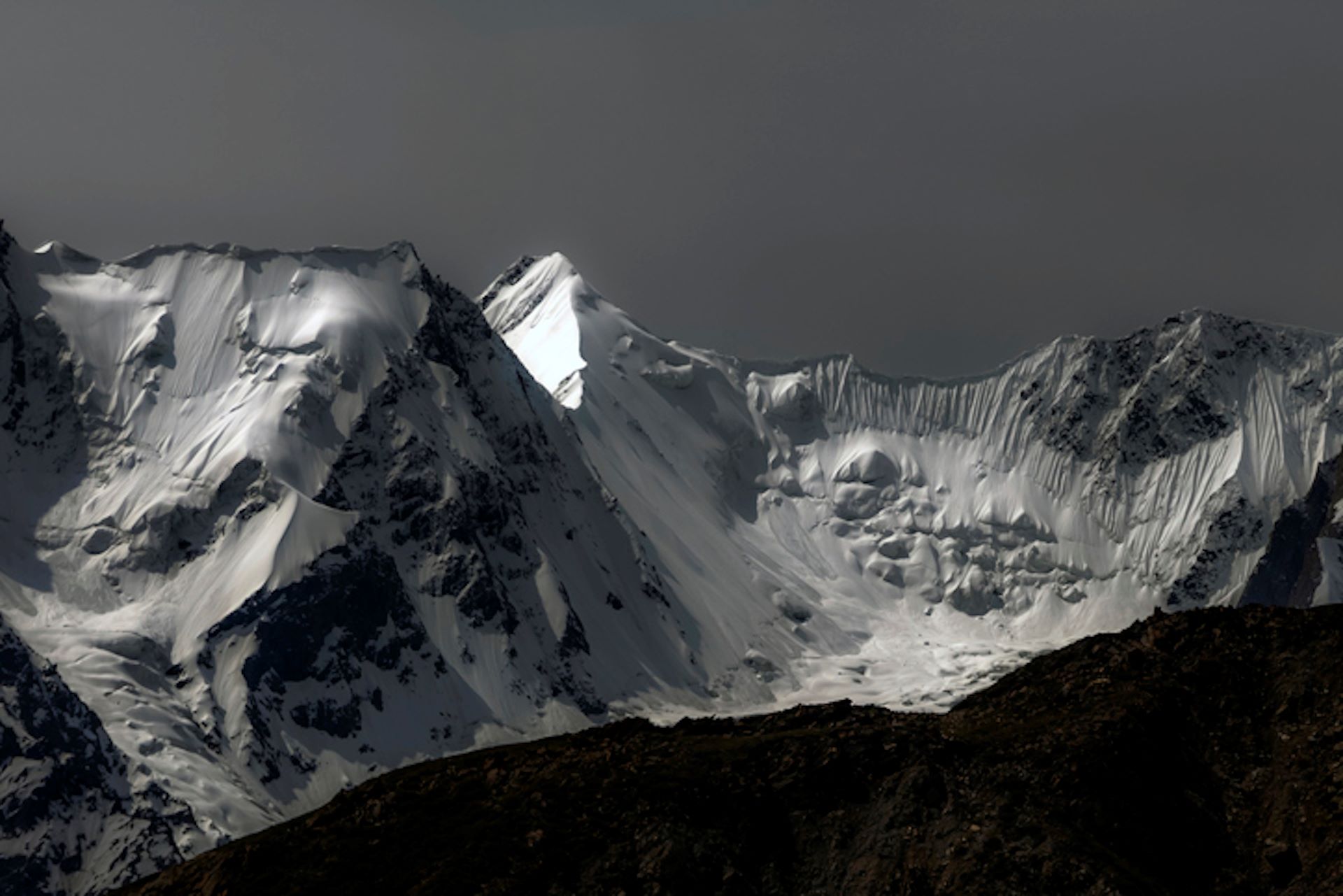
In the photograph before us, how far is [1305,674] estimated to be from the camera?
104m

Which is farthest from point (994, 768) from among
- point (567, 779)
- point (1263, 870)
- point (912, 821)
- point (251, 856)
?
point (251, 856)

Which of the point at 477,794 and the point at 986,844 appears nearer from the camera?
the point at 986,844

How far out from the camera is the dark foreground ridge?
94.2 meters

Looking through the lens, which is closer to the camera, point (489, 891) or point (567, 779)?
point (489, 891)

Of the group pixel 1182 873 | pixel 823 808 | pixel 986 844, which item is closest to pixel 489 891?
pixel 823 808

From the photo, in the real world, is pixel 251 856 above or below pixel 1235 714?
below

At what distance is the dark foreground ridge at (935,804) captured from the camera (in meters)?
94.2

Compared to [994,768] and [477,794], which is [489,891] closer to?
[477,794]

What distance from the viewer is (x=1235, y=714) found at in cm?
10369

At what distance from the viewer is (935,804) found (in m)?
97.4

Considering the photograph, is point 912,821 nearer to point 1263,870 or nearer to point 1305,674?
point 1263,870

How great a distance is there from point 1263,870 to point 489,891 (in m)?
35.0

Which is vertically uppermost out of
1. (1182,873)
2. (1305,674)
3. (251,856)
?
(1305,674)

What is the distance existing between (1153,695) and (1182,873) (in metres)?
12.0
